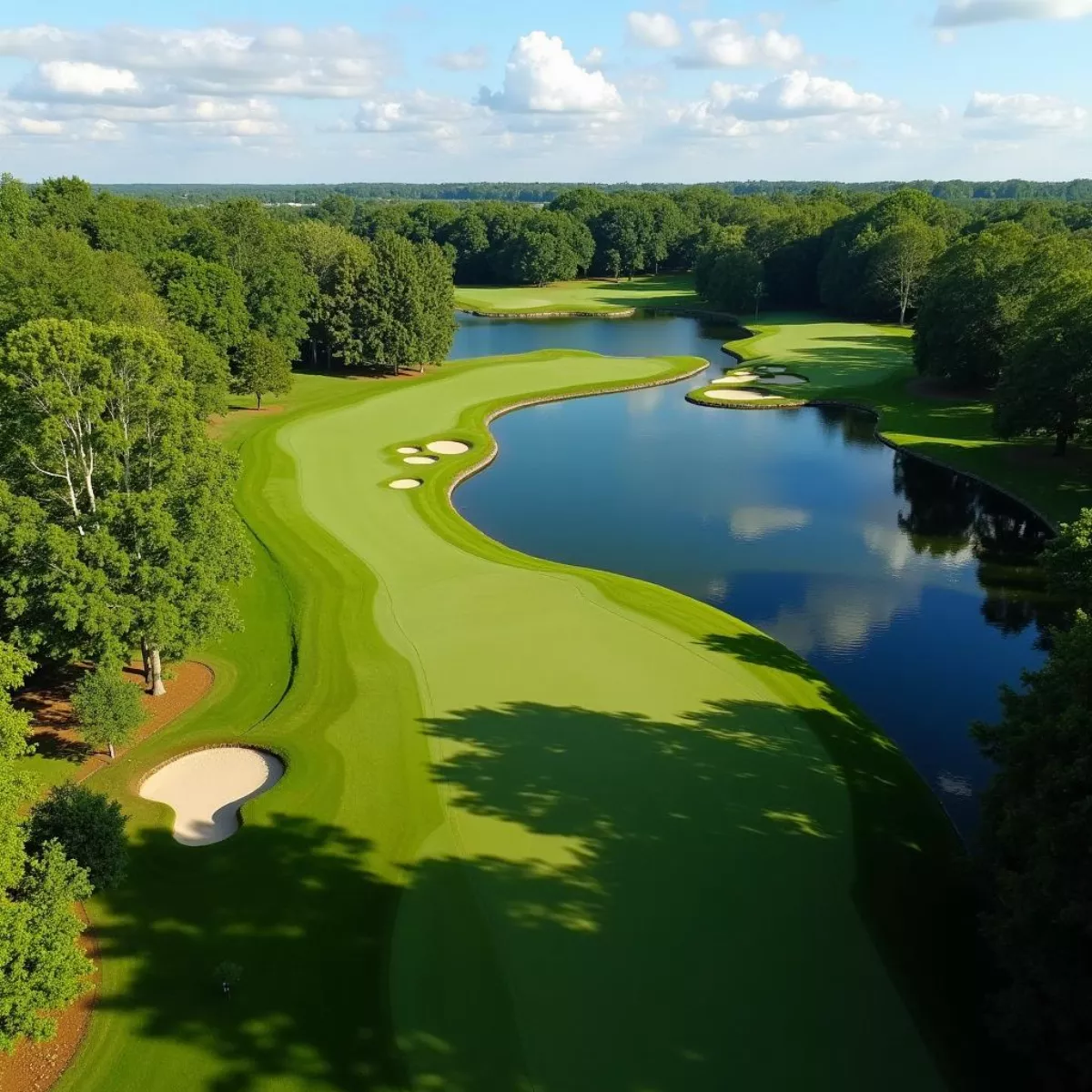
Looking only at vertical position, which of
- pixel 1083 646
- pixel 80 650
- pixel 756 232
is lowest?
pixel 80 650

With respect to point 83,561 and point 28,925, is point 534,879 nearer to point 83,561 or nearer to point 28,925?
point 28,925

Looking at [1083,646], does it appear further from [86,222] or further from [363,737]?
[86,222]

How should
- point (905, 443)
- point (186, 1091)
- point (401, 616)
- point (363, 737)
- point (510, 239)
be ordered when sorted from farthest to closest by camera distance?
point (510, 239), point (905, 443), point (401, 616), point (363, 737), point (186, 1091)

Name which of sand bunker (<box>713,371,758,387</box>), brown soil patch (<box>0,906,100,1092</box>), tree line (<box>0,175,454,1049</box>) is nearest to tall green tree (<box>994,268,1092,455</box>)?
sand bunker (<box>713,371,758,387</box>)

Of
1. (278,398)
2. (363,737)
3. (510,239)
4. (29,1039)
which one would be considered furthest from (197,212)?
(29,1039)

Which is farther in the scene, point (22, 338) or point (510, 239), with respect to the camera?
point (510, 239)

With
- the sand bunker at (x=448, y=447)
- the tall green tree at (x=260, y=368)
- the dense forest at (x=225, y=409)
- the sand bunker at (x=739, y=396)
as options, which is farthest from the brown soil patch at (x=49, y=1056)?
the sand bunker at (x=739, y=396)
